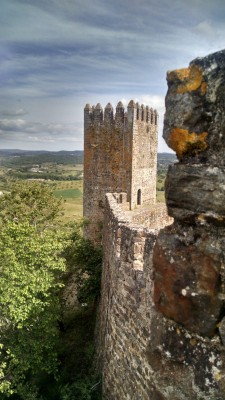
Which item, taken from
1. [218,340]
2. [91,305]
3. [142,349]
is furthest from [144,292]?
[91,305]

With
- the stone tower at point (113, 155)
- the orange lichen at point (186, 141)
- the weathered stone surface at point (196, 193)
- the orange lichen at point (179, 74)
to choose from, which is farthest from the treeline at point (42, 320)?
the orange lichen at point (179, 74)

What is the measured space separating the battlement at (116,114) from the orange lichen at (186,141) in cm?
2077

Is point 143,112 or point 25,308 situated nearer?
point 25,308

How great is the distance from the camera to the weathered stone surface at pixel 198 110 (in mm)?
2475

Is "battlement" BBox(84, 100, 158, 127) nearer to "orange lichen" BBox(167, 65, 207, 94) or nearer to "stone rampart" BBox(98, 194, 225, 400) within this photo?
"stone rampart" BBox(98, 194, 225, 400)

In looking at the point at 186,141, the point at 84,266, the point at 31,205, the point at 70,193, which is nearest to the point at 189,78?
the point at 186,141

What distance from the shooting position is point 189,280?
2662 millimetres

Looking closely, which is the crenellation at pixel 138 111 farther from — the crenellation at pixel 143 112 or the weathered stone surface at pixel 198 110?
the weathered stone surface at pixel 198 110

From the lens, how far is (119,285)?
8688 millimetres

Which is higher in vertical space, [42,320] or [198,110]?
[198,110]

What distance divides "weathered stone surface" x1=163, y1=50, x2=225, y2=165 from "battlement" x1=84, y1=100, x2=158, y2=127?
68.1ft

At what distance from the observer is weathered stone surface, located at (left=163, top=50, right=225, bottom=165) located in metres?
2.47

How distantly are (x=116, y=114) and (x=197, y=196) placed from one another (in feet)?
70.5

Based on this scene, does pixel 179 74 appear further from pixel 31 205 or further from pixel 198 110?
pixel 31 205
